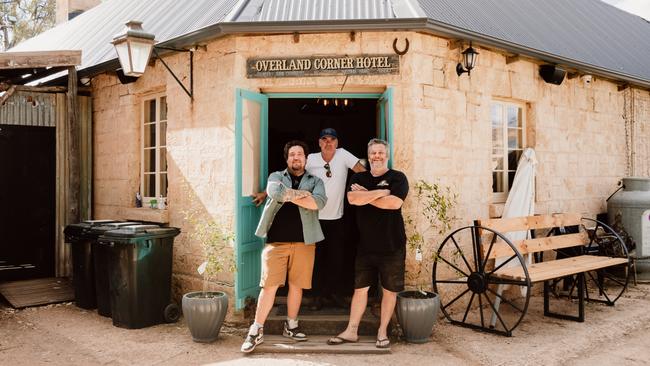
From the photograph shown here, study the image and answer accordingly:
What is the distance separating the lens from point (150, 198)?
761 cm

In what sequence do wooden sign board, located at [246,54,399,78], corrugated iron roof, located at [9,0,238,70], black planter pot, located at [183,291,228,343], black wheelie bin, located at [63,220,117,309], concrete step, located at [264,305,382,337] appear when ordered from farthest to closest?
corrugated iron roof, located at [9,0,238,70], black wheelie bin, located at [63,220,117,309], wooden sign board, located at [246,54,399,78], concrete step, located at [264,305,382,337], black planter pot, located at [183,291,228,343]

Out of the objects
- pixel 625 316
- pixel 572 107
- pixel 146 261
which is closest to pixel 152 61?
pixel 146 261

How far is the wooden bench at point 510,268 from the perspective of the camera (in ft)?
18.7

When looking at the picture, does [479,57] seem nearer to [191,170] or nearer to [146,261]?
[191,170]

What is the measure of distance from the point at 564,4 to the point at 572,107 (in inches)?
142

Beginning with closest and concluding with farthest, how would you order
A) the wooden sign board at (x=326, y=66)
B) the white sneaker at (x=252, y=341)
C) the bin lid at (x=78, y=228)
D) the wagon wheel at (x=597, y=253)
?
the white sneaker at (x=252, y=341), the wooden sign board at (x=326, y=66), the bin lid at (x=78, y=228), the wagon wheel at (x=597, y=253)

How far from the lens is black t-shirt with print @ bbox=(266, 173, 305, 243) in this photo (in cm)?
520

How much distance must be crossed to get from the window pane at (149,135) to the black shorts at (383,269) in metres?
4.02

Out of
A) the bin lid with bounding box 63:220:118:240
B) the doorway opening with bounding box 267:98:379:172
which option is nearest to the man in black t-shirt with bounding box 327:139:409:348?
the bin lid with bounding box 63:220:118:240

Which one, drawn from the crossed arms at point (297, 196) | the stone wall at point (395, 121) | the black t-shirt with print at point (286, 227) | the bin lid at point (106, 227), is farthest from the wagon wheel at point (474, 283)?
the bin lid at point (106, 227)

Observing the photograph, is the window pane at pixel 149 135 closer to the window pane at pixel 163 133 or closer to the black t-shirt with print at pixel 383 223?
the window pane at pixel 163 133

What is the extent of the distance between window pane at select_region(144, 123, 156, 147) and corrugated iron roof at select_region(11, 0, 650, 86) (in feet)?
3.49

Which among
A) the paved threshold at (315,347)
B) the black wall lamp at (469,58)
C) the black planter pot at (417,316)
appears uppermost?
the black wall lamp at (469,58)

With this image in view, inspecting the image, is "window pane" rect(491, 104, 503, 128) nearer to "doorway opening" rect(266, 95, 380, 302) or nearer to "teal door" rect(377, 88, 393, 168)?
"teal door" rect(377, 88, 393, 168)
